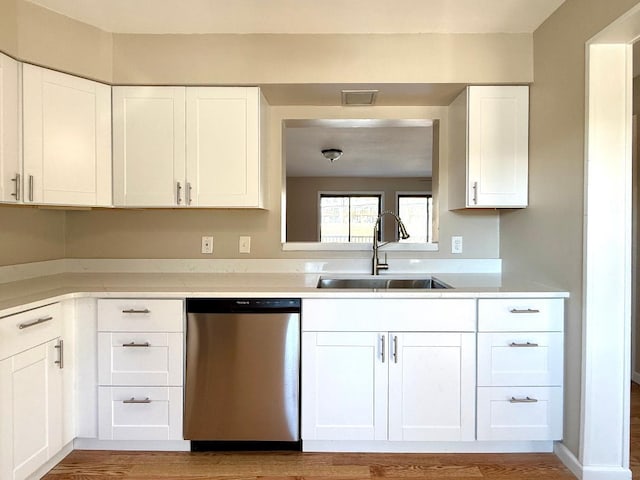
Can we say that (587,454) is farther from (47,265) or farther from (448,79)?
(47,265)

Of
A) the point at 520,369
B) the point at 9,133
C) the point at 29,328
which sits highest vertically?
the point at 9,133

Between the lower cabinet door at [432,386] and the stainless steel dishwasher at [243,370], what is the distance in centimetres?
50

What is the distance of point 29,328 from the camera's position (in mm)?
1671

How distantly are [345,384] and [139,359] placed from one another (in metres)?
1.02

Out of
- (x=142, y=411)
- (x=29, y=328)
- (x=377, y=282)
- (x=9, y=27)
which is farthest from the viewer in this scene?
(x=377, y=282)

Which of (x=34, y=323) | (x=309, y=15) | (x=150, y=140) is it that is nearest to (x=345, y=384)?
(x=34, y=323)

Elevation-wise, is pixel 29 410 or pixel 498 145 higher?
pixel 498 145

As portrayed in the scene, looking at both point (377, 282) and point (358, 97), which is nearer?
point (358, 97)

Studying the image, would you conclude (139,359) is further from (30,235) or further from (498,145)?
(498,145)

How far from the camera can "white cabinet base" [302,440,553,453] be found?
1989 mm

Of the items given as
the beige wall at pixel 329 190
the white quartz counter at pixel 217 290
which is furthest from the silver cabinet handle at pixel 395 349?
the beige wall at pixel 329 190

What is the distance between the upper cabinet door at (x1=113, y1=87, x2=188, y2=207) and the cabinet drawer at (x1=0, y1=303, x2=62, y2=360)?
29.7 inches

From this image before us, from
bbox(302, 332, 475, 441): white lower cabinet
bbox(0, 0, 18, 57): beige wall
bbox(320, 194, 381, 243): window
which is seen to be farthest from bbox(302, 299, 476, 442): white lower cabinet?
bbox(320, 194, 381, 243): window

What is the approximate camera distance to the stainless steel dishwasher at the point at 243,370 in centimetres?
190
